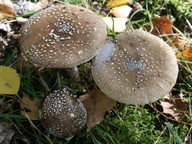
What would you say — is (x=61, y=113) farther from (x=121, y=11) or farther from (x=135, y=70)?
(x=121, y=11)

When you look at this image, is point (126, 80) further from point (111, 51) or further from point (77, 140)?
point (77, 140)

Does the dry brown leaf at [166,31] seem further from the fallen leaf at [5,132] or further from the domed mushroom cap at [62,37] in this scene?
the fallen leaf at [5,132]

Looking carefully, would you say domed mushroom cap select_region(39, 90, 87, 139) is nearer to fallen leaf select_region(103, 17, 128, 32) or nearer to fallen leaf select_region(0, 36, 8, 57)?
fallen leaf select_region(0, 36, 8, 57)

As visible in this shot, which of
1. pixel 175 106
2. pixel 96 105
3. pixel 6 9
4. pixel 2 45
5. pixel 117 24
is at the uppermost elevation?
pixel 6 9

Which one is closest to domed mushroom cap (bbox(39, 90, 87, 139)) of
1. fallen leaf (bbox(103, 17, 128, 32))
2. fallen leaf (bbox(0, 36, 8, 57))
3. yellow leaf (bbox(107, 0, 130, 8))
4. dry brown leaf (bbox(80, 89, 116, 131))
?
dry brown leaf (bbox(80, 89, 116, 131))

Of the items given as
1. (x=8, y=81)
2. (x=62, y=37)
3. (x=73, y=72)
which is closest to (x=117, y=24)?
(x=73, y=72)

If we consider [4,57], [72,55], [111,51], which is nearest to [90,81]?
[111,51]
